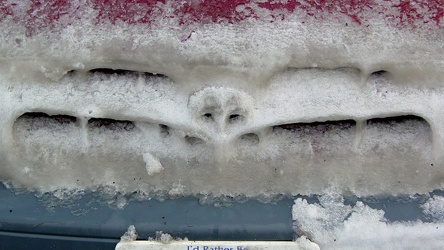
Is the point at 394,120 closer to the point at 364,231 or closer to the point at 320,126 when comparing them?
the point at 320,126

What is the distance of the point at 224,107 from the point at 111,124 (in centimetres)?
45

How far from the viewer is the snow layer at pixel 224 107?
1819 mm

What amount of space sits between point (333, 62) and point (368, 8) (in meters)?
0.24

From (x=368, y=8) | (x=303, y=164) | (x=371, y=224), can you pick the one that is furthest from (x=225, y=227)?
(x=368, y=8)

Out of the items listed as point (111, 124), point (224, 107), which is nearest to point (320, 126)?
point (224, 107)

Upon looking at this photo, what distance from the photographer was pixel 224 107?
1782mm

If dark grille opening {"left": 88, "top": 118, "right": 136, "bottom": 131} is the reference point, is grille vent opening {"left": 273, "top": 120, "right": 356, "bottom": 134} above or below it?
below

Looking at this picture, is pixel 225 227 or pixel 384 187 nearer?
pixel 225 227

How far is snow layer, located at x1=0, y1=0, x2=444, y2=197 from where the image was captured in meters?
1.82

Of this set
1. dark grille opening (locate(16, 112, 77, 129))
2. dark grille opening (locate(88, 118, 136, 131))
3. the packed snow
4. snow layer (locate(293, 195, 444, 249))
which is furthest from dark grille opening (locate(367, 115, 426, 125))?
dark grille opening (locate(16, 112, 77, 129))

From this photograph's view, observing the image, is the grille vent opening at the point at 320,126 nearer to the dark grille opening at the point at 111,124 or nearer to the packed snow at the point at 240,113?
the packed snow at the point at 240,113

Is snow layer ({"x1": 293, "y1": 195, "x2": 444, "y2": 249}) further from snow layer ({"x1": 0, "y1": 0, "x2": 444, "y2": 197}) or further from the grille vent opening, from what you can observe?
the grille vent opening

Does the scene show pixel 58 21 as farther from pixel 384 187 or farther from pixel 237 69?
pixel 384 187

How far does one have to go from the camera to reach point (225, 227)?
5.87ft
